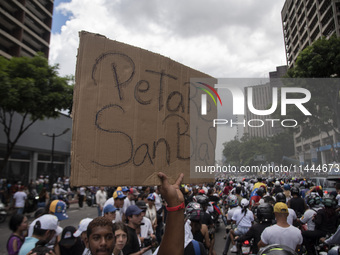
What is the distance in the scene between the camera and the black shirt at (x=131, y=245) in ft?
11.3

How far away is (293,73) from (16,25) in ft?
92.2

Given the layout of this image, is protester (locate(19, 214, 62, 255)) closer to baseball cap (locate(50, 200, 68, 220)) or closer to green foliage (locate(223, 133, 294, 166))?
baseball cap (locate(50, 200, 68, 220))

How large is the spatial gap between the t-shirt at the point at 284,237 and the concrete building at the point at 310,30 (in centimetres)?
2488

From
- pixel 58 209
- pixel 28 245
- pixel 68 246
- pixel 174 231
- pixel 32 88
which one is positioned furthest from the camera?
pixel 32 88

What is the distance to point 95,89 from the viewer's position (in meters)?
1.78

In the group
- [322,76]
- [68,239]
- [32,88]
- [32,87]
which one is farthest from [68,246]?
[322,76]

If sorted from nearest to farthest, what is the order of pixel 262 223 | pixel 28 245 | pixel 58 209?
pixel 28 245 < pixel 58 209 < pixel 262 223

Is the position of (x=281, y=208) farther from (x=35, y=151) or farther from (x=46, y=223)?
(x=35, y=151)

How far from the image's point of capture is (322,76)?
16562mm

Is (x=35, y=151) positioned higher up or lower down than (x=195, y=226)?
higher up

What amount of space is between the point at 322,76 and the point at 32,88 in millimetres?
16986

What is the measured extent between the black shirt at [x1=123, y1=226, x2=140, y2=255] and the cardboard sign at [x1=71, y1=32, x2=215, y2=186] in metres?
2.00

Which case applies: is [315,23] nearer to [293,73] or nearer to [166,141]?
[293,73]

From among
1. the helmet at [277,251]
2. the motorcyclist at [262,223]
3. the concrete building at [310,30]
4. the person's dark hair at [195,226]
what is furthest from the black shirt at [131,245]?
the concrete building at [310,30]
